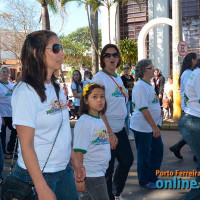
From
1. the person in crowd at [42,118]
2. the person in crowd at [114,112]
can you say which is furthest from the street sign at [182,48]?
the person in crowd at [42,118]

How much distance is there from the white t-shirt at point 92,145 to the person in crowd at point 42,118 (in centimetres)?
81

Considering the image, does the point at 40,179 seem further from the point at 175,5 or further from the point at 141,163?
the point at 175,5

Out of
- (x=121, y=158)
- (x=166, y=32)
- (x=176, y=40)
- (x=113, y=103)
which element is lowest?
(x=121, y=158)

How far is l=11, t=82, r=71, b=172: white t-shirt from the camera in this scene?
210 cm

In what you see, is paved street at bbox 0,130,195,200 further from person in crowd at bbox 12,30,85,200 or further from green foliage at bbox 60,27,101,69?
green foliage at bbox 60,27,101,69

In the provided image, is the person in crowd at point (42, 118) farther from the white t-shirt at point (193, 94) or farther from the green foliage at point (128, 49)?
the green foliage at point (128, 49)

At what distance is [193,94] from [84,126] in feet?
4.58

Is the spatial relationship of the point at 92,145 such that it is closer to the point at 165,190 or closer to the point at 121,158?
the point at 121,158

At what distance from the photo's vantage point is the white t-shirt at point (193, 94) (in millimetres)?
3880

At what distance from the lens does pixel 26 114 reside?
2.08 m

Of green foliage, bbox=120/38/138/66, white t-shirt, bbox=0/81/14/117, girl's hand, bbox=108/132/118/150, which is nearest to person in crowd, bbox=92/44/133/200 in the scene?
girl's hand, bbox=108/132/118/150

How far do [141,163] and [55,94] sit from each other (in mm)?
2855

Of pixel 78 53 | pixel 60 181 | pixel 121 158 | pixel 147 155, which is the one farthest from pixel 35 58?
pixel 78 53

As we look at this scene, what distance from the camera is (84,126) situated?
3324 millimetres
